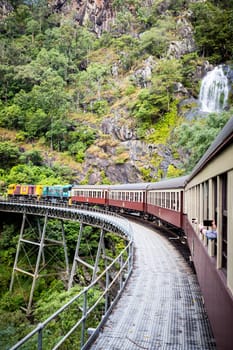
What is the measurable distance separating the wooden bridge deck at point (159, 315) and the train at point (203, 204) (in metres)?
0.55

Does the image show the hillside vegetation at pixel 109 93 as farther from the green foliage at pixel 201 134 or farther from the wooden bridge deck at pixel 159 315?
the wooden bridge deck at pixel 159 315

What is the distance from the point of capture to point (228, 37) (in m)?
47.5

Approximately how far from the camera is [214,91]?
1654 inches

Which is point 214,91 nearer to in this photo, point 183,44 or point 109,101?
point 183,44

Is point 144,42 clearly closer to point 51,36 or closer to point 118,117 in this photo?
point 118,117

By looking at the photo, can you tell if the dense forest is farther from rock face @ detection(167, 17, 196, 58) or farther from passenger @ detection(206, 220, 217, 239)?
passenger @ detection(206, 220, 217, 239)

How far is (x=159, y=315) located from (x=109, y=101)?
49296 mm

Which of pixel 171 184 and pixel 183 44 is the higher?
pixel 183 44

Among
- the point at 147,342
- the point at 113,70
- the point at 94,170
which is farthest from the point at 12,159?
the point at 147,342

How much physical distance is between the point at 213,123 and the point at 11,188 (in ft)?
83.8

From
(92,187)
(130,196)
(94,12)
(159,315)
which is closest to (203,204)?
(159,315)

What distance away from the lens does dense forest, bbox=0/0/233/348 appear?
1537 inches

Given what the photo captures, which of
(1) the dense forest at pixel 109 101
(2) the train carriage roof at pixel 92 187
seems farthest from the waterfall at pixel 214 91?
(2) the train carriage roof at pixel 92 187

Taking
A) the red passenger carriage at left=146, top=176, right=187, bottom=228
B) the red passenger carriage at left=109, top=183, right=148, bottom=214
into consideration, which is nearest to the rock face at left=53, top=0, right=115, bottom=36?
the red passenger carriage at left=109, top=183, right=148, bottom=214
